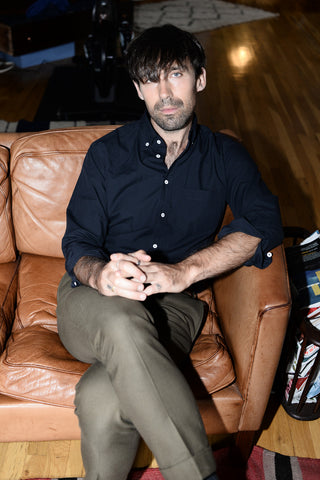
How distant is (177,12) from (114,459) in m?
6.35

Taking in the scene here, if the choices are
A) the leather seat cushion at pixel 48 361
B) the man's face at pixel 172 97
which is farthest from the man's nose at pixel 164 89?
the leather seat cushion at pixel 48 361

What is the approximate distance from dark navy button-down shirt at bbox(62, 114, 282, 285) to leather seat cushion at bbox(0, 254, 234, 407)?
259mm

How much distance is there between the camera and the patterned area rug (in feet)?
19.9

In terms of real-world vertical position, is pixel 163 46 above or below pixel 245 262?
above

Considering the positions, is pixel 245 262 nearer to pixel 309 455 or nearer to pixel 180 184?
pixel 180 184

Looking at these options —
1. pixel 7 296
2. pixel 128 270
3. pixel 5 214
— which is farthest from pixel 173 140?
pixel 7 296

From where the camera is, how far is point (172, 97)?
1596mm

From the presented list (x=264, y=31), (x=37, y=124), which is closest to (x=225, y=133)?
(x=37, y=124)

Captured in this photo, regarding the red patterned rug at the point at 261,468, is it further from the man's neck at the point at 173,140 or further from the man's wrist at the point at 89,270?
the man's neck at the point at 173,140

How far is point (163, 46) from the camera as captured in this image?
5.19ft

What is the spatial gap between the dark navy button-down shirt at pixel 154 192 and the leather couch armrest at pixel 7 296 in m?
0.31

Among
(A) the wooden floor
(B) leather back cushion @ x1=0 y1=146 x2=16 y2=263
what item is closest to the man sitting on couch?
(B) leather back cushion @ x1=0 y1=146 x2=16 y2=263

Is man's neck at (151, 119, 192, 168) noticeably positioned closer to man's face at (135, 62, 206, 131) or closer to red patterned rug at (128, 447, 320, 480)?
man's face at (135, 62, 206, 131)

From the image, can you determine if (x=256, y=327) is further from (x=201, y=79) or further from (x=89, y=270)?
(x=201, y=79)
